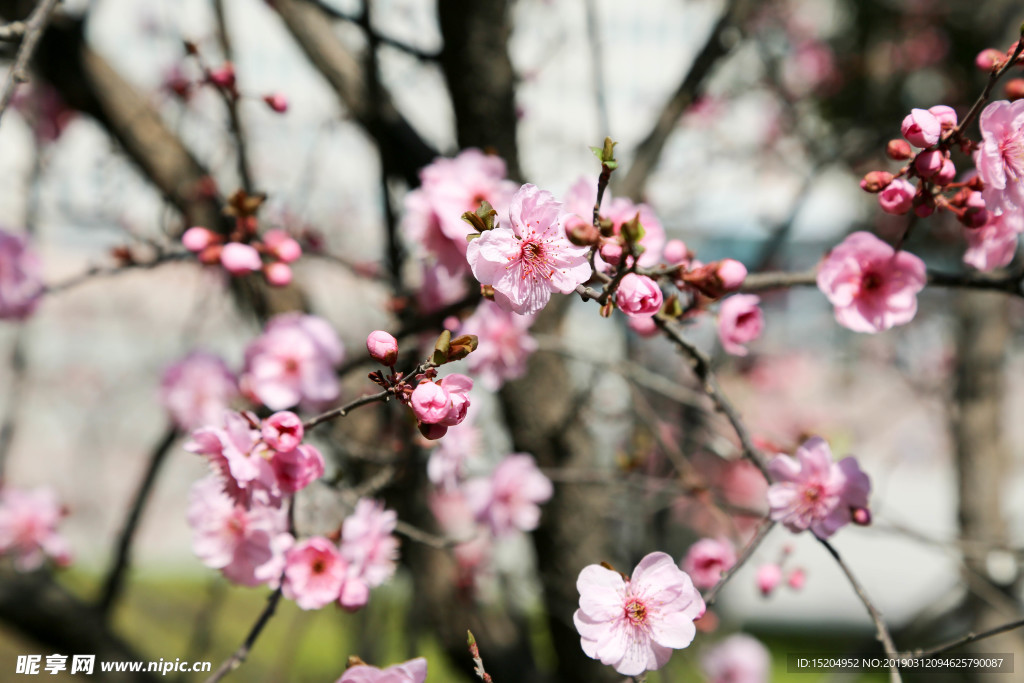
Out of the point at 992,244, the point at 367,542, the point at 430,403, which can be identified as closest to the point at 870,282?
the point at 992,244

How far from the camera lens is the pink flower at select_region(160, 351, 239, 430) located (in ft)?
5.39

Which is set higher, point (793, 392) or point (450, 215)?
point (793, 392)

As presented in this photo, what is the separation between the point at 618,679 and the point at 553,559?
0.29 m

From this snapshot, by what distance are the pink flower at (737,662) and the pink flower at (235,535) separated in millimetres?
1961

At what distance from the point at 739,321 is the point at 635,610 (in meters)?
0.44

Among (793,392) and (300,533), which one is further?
(793,392)

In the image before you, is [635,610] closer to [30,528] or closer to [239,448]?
[239,448]

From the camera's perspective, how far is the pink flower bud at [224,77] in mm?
1147

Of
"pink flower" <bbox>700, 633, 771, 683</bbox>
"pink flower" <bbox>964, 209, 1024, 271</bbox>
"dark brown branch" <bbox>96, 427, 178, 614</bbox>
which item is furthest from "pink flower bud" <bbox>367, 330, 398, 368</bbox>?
"pink flower" <bbox>700, 633, 771, 683</bbox>

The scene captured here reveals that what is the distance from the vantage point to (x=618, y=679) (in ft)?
4.73

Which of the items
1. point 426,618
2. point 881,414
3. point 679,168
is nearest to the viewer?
point 426,618

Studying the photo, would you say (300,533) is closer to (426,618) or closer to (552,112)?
(426,618)

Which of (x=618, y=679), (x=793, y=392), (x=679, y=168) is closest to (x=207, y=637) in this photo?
(x=618, y=679)

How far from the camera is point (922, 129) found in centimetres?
77
